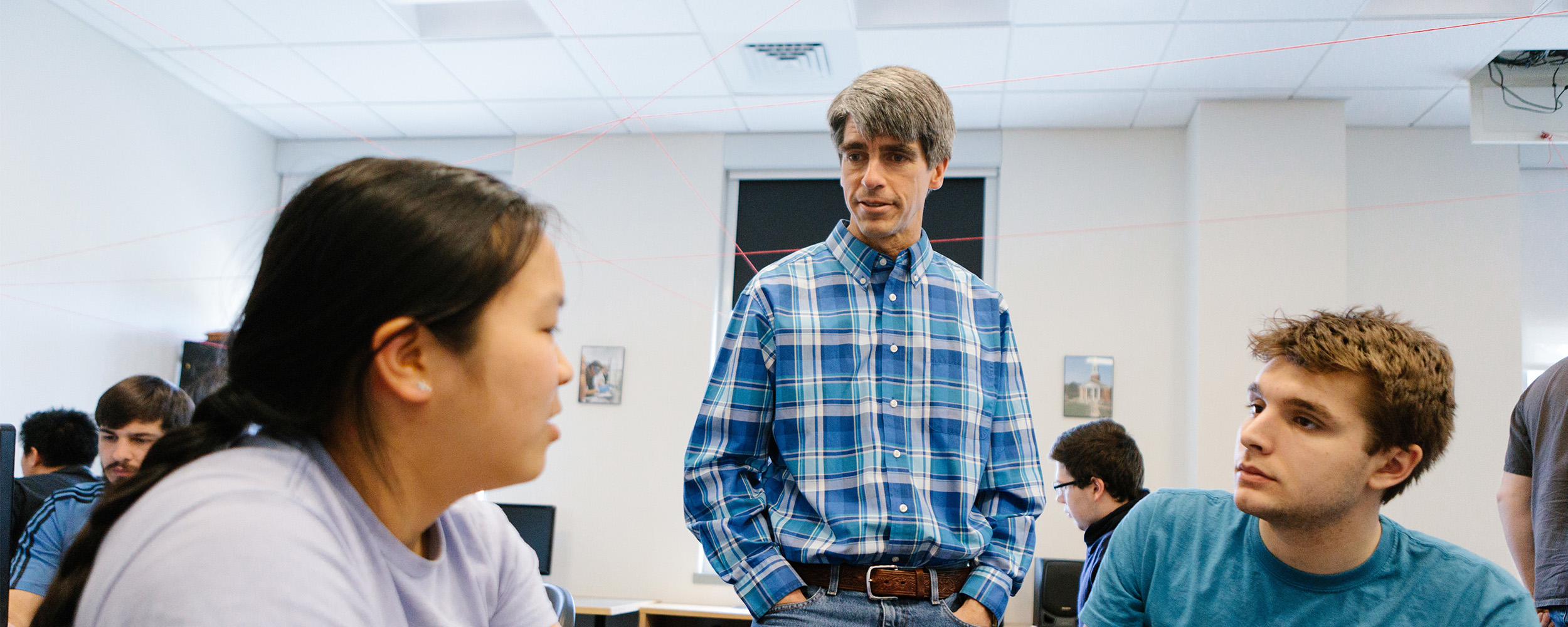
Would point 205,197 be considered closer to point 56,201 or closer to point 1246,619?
point 56,201

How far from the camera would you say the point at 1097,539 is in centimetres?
246

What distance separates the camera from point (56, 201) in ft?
13.1

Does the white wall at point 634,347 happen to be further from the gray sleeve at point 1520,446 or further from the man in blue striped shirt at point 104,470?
the gray sleeve at point 1520,446

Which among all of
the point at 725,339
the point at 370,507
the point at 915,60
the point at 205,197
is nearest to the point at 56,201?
the point at 205,197

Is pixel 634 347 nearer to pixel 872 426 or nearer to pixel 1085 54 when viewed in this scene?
pixel 1085 54

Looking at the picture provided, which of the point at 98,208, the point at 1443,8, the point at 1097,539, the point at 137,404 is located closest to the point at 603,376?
the point at 98,208

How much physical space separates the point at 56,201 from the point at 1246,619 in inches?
181

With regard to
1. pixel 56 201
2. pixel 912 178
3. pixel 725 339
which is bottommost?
pixel 725 339

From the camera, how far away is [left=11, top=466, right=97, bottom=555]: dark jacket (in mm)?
2279

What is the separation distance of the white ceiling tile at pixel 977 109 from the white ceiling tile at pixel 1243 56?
2.33 ft

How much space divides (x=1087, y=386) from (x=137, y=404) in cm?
379

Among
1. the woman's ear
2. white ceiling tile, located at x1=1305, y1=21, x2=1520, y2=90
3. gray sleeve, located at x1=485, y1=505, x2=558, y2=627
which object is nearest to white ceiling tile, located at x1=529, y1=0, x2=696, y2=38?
white ceiling tile, located at x1=1305, y1=21, x2=1520, y2=90

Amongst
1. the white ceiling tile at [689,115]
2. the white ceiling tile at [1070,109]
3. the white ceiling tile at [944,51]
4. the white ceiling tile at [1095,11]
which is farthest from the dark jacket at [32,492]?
the white ceiling tile at [1070,109]

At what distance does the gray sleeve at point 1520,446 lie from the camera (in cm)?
227
